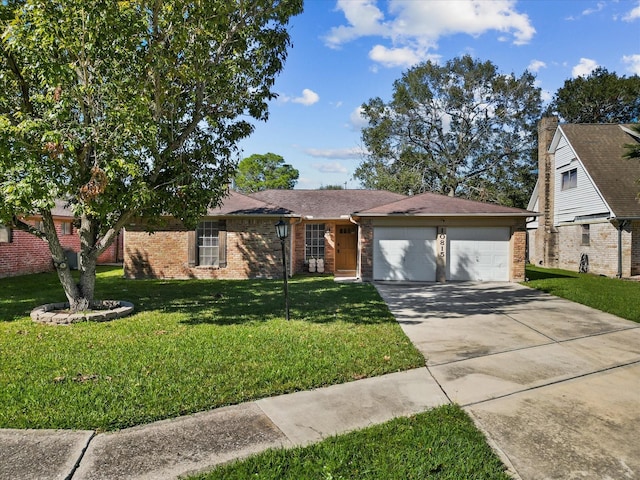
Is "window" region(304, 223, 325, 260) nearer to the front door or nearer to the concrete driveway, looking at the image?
the front door

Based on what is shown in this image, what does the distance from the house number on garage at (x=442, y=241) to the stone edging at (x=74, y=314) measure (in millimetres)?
9681

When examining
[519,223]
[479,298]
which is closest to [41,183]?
[479,298]

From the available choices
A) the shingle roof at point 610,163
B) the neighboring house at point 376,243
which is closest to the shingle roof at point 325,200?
the neighboring house at point 376,243

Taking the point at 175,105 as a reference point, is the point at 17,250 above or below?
below

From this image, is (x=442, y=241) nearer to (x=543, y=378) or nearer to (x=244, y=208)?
(x=244, y=208)

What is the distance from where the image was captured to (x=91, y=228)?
308 inches

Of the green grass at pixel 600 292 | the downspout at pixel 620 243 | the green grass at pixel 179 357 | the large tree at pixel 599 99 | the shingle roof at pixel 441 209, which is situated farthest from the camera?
the large tree at pixel 599 99

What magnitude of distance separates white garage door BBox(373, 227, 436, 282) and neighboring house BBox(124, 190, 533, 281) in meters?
0.03

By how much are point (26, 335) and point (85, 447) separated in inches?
170

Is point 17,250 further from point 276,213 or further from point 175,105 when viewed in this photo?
point 175,105

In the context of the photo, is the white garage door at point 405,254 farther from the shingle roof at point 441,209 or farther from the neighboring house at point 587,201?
the neighboring house at point 587,201

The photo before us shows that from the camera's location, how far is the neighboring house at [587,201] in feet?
49.0

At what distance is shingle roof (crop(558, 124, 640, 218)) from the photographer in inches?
599

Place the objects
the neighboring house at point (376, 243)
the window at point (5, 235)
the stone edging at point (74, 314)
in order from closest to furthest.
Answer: the stone edging at point (74, 314)
the neighboring house at point (376, 243)
the window at point (5, 235)
